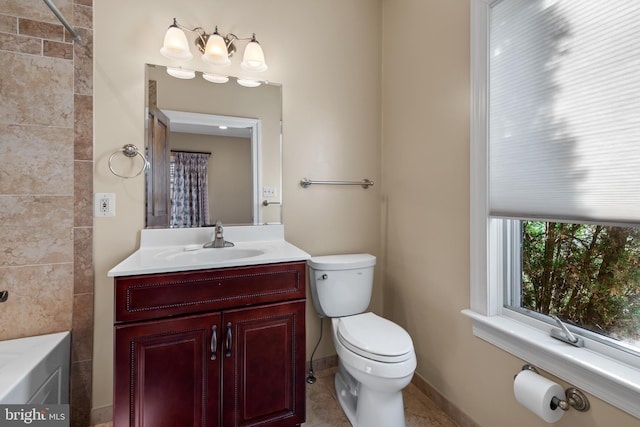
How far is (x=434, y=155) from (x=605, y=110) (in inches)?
29.9

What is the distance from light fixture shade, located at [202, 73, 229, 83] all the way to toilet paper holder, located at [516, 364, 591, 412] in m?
2.11

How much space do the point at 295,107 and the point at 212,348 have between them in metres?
1.44

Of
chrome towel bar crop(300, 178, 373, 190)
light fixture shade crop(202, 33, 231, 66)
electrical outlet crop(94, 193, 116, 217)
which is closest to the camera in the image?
electrical outlet crop(94, 193, 116, 217)

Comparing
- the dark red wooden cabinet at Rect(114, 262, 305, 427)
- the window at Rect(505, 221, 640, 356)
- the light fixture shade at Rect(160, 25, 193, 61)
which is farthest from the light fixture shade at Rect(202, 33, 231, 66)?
the window at Rect(505, 221, 640, 356)

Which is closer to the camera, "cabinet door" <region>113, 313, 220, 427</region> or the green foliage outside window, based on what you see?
the green foliage outside window

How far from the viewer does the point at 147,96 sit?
5.16 feet

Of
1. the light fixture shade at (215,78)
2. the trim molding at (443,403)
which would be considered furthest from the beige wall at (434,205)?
the light fixture shade at (215,78)

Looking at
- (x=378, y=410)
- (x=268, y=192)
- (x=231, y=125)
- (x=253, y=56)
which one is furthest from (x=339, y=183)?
(x=378, y=410)

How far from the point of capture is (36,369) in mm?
1179

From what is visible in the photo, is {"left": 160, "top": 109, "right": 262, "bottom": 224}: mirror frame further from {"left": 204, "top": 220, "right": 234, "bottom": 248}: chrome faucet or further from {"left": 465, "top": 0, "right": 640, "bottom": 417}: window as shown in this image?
{"left": 465, "top": 0, "right": 640, "bottom": 417}: window

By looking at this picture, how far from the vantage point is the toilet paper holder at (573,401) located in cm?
99

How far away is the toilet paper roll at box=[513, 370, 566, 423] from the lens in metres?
1.01

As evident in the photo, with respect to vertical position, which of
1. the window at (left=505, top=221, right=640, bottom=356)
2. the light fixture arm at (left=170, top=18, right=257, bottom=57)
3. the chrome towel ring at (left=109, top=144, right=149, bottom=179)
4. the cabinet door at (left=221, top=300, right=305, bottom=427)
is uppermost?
A: the light fixture arm at (left=170, top=18, right=257, bottom=57)

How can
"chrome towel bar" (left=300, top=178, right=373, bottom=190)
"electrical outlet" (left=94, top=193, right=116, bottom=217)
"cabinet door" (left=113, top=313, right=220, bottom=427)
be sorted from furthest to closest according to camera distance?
"chrome towel bar" (left=300, top=178, right=373, bottom=190) → "electrical outlet" (left=94, top=193, right=116, bottom=217) → "cabinet door" (left=113, top=313, right=220, bottom=427)
